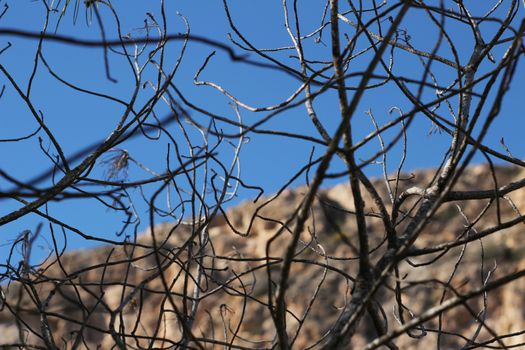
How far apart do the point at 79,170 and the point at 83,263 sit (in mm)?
18268

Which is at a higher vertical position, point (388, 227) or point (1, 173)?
point (388, 227)

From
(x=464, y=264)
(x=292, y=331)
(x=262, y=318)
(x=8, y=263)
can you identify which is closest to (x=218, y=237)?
(x=262, y=318)

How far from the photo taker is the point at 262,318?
1502 cm

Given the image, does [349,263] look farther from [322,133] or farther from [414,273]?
[322,133]

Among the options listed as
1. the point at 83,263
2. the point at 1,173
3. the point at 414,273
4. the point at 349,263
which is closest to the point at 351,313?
the point at 1,173

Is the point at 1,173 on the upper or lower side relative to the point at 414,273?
lower

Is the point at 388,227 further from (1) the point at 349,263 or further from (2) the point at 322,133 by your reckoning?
(1) the point at 349,263

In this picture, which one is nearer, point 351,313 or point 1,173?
point 1,173

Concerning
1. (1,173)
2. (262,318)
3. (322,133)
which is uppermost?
(262,318)

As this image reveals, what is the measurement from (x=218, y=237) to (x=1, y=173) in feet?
53.5

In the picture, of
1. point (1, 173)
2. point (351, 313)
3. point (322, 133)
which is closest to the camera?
point (1, 173)

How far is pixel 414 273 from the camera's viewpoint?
14.8 m

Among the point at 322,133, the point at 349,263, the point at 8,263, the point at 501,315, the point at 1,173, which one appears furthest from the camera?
the point at 349,263

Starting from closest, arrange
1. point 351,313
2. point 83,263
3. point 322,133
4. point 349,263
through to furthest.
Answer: point 351,313 → point 322,133 → point 349,263 → point 83,263
